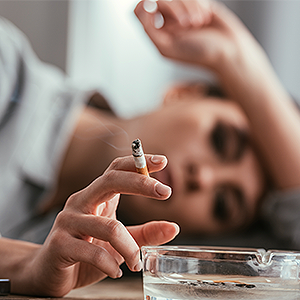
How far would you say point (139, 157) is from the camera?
225 mm

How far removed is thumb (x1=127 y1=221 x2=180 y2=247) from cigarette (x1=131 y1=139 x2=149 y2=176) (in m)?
0.07

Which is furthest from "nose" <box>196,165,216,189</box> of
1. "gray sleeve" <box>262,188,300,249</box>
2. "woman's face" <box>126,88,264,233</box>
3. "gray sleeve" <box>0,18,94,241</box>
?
"gray sleeve" <box>0,18,94,241</box>

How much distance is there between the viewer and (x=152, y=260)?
24 cm

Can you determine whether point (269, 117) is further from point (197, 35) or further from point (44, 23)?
point (44, 23)

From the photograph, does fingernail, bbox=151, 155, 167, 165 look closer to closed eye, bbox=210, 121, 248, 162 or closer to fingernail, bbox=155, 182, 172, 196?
fingernail, bbox=155, 182, 172, 196

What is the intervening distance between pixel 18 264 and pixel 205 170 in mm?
481

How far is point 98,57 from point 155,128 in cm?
67

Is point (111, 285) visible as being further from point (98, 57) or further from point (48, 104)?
point (98, 57)

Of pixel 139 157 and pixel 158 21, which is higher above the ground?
pixel 158 21

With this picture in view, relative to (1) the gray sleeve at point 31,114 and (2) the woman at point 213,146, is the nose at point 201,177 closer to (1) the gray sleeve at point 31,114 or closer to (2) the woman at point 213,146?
(2) the woman at point 213,146

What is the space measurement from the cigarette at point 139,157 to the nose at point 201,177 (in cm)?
49

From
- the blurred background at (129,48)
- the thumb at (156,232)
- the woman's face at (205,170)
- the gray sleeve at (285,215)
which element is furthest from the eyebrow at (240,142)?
the blurred background at (129,48)

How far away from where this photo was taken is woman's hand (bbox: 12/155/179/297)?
0.77ft

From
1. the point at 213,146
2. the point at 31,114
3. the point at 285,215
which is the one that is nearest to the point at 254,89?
the point at 213,146
